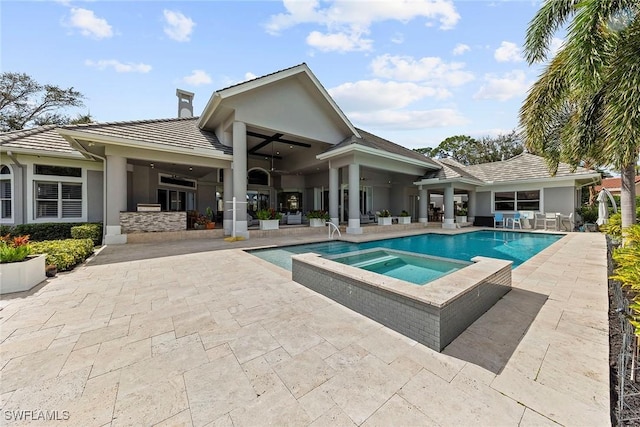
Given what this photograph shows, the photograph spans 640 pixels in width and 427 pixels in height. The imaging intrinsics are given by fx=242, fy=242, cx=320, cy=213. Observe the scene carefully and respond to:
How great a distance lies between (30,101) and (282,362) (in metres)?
31.5

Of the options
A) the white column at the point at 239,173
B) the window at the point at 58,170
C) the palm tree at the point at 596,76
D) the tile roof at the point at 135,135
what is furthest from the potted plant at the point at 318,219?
the window at the point at 58,170

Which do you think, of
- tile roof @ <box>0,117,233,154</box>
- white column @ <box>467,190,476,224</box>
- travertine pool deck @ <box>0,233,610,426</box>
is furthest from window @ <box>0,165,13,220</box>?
white column @ <box>467,190,476,224</box>

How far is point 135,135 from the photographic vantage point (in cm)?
918

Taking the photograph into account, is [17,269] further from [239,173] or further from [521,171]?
[521,171]

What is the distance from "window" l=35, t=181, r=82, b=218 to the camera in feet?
32.6

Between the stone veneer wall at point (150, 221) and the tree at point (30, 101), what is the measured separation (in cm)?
2136

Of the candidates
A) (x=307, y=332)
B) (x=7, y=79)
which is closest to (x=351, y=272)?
(x=307, y=332)

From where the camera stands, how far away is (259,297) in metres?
4.11

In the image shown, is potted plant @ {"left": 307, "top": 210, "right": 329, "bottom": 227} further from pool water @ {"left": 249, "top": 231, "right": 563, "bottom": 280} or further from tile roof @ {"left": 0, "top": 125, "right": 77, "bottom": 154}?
tile roof @ {"left": 0, "top": 125, "right": 77, "bottom": 154}

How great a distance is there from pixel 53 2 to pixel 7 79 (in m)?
21.6

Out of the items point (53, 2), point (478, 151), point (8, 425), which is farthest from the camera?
point (478, 151)

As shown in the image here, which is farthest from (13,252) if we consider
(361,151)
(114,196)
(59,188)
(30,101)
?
(30,101)

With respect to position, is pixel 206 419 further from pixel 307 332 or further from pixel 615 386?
pixel 615 386

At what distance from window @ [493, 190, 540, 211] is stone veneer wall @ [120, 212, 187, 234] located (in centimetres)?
2019
